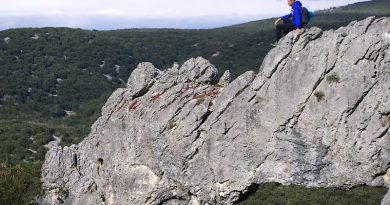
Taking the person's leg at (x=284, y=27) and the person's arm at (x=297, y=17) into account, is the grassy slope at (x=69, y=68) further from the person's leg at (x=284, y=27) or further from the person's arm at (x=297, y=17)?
the person's arm at (x=297, y=17)

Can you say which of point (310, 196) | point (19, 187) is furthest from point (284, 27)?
point (310, 196)

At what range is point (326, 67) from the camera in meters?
30.5

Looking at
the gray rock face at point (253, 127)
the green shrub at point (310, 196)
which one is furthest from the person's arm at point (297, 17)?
the green shrub at point (310, 196)

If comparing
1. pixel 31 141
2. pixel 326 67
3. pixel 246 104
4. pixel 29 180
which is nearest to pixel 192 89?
pixel 246 104

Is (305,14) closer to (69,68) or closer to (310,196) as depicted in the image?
(310,196)

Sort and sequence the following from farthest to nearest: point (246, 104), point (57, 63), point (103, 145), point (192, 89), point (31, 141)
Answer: point (57, 63), point (31, 141), point (103, 145), point (192, 89), point (246, 104)

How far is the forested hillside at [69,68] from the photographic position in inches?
3526

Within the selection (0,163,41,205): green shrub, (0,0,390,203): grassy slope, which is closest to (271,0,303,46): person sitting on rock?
(0,163,41,205): green shrub

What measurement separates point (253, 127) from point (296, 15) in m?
7.17

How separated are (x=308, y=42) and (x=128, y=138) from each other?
15208 mm

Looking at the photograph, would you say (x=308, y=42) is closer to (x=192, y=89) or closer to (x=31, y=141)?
(x=192, y=89)

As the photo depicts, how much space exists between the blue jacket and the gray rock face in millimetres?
816

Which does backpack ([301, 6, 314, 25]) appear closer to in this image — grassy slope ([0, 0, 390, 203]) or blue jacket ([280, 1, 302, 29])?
blue jacket ([280, 1, 302, 29])

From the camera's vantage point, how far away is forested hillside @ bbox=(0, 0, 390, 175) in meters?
89.6
